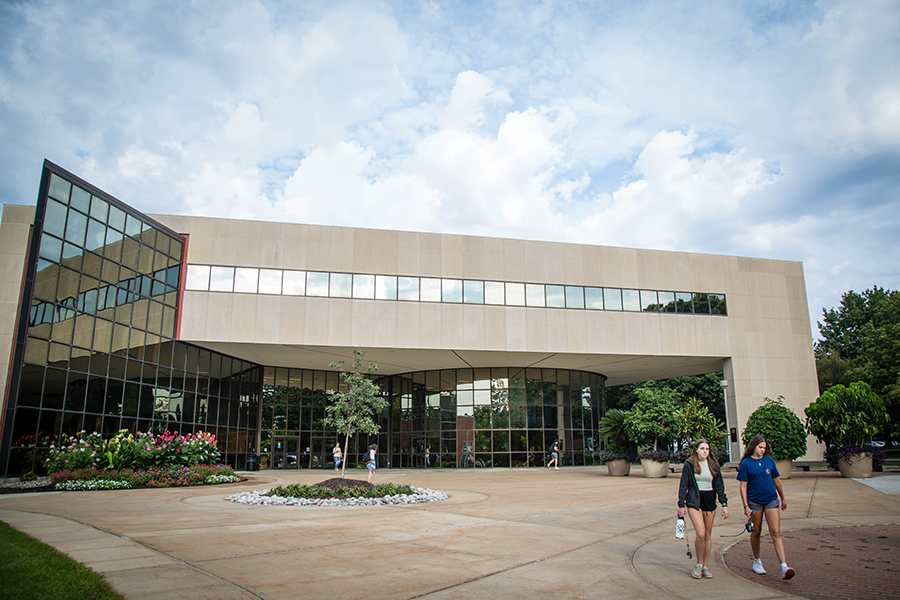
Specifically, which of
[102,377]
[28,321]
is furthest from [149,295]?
[28,321]

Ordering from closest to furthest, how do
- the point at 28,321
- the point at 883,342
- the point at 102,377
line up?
the point at 28,321 → the point at 102,377 → the point at 883,342

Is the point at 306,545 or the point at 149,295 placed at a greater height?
the point at 149,295

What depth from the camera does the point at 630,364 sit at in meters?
36.4

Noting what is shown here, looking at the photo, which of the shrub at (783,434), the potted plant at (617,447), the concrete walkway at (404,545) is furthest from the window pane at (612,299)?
the concrete walkway at (404,545)

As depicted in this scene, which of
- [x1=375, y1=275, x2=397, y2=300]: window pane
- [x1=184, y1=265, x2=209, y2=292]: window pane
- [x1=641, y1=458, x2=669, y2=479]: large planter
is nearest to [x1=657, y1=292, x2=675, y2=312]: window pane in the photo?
[x1=641, y1=458, x2=669, y2=479]: large planter

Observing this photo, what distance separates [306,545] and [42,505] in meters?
8.99

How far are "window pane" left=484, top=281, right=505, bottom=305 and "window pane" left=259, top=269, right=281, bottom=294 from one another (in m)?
10.4

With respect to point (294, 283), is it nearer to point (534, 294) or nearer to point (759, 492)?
point (534, 294)

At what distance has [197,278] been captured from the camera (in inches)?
1144

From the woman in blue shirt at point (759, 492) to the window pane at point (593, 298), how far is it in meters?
25.3

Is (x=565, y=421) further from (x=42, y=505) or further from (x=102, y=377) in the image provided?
(x=42, y=505)

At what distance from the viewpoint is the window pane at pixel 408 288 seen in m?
30.7

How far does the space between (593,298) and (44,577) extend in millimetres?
29362

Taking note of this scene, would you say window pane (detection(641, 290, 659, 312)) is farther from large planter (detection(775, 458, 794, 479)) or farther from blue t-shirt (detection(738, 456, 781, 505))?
blue t-shirt (detection(738, 456, 781, 505))
